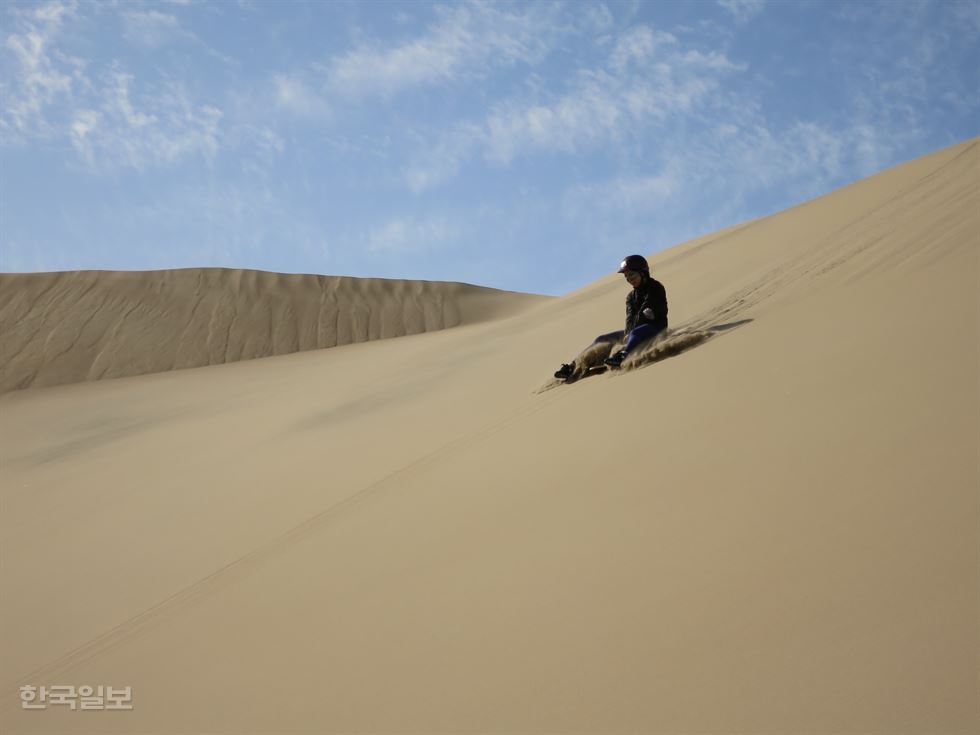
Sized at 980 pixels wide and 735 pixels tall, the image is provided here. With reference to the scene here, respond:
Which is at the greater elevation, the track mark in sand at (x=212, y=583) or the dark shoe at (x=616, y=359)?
the dark shoe at (x=616, y=359)

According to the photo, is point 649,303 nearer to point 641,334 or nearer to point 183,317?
point 641,334

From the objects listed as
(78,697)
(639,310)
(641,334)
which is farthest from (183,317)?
(78,697)

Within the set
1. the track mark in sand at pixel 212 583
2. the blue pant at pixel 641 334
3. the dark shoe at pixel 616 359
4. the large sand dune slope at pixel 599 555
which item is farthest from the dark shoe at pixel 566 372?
the track mark in sand at pixel 212 583

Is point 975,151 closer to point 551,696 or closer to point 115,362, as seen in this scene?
point 551,696

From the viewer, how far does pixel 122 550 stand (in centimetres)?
497

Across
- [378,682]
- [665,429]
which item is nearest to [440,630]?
[378,682]

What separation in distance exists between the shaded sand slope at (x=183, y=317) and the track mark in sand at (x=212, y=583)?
17.2 m

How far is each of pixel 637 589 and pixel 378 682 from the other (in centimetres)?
87

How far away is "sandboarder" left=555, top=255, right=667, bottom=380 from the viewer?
236 inches

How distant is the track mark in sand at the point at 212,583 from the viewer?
3.44 metres

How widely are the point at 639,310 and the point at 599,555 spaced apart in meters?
3.61

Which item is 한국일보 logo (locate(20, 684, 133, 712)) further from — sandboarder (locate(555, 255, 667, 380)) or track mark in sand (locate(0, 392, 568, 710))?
sandboarder (locate(555, 255, 667, 380))

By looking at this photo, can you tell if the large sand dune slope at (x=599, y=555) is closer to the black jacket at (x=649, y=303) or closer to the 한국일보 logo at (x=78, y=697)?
the 한국일보 logo at (x=78, y=697)

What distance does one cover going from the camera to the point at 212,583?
12.9ft
